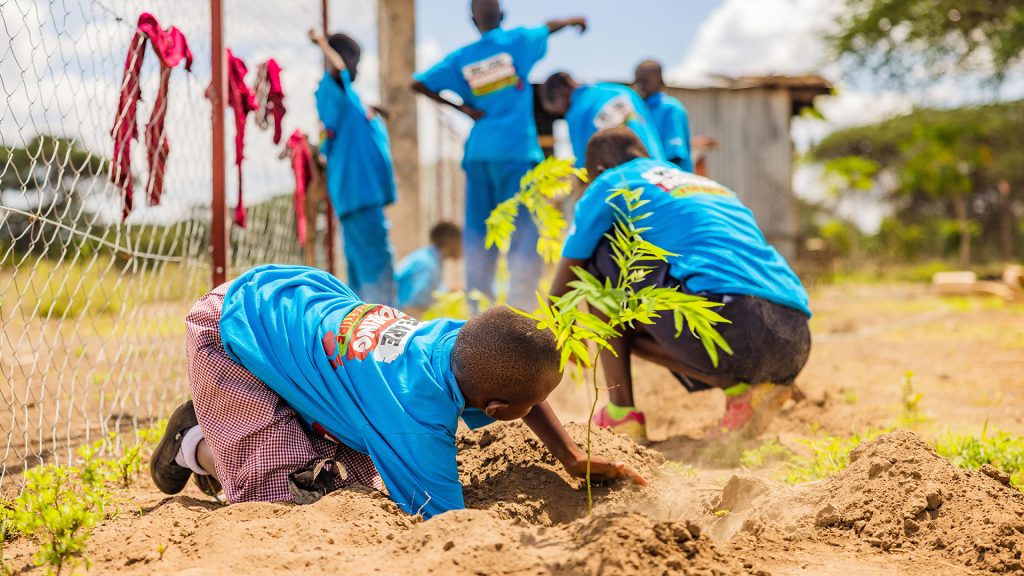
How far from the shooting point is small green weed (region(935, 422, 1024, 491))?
268 cm

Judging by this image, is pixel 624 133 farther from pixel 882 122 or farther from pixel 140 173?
pixel 882 122

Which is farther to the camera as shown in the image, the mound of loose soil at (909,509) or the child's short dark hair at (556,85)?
the child's short dark hair at (556,85)

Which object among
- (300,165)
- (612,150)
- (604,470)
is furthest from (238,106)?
(604,470)

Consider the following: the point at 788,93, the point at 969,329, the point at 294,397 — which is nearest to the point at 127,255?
the point at 294,397

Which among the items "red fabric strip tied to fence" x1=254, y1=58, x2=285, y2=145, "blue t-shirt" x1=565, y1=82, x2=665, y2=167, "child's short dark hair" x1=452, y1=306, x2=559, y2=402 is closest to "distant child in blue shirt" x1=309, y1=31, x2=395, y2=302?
"red fabric strip tied to fence" x1=254, y1=58, x2=285, y2=145

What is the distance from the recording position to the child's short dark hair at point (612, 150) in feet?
11.8

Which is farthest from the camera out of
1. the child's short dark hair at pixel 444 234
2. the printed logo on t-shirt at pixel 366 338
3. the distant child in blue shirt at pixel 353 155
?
the child's short dark hair at pixel 444 234

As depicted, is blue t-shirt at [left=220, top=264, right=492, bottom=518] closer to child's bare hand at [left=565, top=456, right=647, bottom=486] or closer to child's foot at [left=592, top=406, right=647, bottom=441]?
child's bare hand at [left=565, top=456, right=647, bottom=486]

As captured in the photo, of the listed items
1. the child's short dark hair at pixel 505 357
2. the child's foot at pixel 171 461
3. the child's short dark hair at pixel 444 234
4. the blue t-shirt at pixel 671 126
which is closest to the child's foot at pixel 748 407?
Answer: the child's short dark hair at pixel 505 357

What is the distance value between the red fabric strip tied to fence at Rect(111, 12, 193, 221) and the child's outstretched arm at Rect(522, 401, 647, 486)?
1786 mm

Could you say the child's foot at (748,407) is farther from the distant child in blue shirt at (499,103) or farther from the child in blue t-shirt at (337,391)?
the distant child in blue shirt at (499,103)

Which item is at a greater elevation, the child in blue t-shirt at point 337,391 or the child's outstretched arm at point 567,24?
the child's outstretched arm at point 567,24

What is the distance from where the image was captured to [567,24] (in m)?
5.42

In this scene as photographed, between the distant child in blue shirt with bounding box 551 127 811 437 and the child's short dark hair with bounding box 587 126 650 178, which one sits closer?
the distant child in blue shirt with bounding box 551 127 811 437
